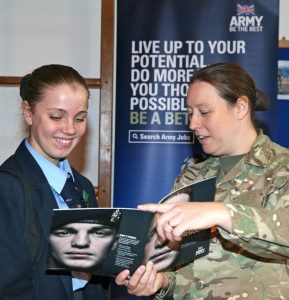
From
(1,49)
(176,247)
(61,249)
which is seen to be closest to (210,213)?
(176,247)

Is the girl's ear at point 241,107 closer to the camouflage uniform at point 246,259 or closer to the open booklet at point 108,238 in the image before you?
the camouflage uniform at point 246,259

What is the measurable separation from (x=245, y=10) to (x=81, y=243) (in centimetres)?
237

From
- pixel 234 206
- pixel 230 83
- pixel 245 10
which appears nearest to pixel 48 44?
pixel 245 10

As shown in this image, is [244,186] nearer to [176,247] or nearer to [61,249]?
[176,247]

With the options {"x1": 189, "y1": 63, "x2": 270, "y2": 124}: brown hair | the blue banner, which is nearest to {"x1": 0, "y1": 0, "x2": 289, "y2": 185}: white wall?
the blue banner

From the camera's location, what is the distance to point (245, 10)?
3.45 metres

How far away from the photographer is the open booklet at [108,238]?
1.52 m

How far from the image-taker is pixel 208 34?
11.4ft

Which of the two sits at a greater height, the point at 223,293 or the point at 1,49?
the point at 1,49

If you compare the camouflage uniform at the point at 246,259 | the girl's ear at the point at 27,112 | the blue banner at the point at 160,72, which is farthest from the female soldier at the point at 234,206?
the blue banner at the point at 160,72

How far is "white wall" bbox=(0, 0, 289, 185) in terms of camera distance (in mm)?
3693

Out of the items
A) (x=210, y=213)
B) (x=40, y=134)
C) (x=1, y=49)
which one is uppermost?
(x=1, y=49)

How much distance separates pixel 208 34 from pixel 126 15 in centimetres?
54

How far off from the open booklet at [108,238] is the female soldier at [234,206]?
5 centimetres
